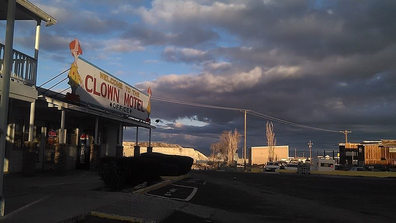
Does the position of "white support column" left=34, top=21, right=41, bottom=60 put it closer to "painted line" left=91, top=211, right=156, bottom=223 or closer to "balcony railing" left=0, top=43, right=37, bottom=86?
"balcony railing" left=0, top=43, right=37, bottom=86

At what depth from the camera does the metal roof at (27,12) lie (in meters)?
11.6

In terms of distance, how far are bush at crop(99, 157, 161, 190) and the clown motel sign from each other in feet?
17.4

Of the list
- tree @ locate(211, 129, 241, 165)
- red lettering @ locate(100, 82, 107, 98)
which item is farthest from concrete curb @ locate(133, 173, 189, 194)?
tree @ locate(211, 129, 241, 165)

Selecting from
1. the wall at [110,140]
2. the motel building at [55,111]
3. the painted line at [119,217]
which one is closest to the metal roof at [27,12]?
the motel building at [55,111]

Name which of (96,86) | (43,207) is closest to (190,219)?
(43,207)

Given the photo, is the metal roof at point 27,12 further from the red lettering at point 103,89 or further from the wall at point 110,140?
the wall at point 110,140

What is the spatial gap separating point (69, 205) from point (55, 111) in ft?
32.7

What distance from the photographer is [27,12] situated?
12.4 metres

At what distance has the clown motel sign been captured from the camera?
55.7 ft

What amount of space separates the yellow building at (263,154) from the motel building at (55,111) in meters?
68.6

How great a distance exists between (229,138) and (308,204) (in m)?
67.4

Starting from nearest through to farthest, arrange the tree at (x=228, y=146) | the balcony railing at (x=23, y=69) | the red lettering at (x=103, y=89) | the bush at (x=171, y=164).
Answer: the balcony railing at (x=23, y=69) < the bush at (x=171, y=164) < the red lettering at (x=103, y=89) < the tree at (x=228, y=146)

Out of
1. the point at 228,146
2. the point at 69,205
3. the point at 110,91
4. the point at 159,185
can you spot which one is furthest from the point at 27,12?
the point at 228,146

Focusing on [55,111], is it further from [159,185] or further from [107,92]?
[159,185]
